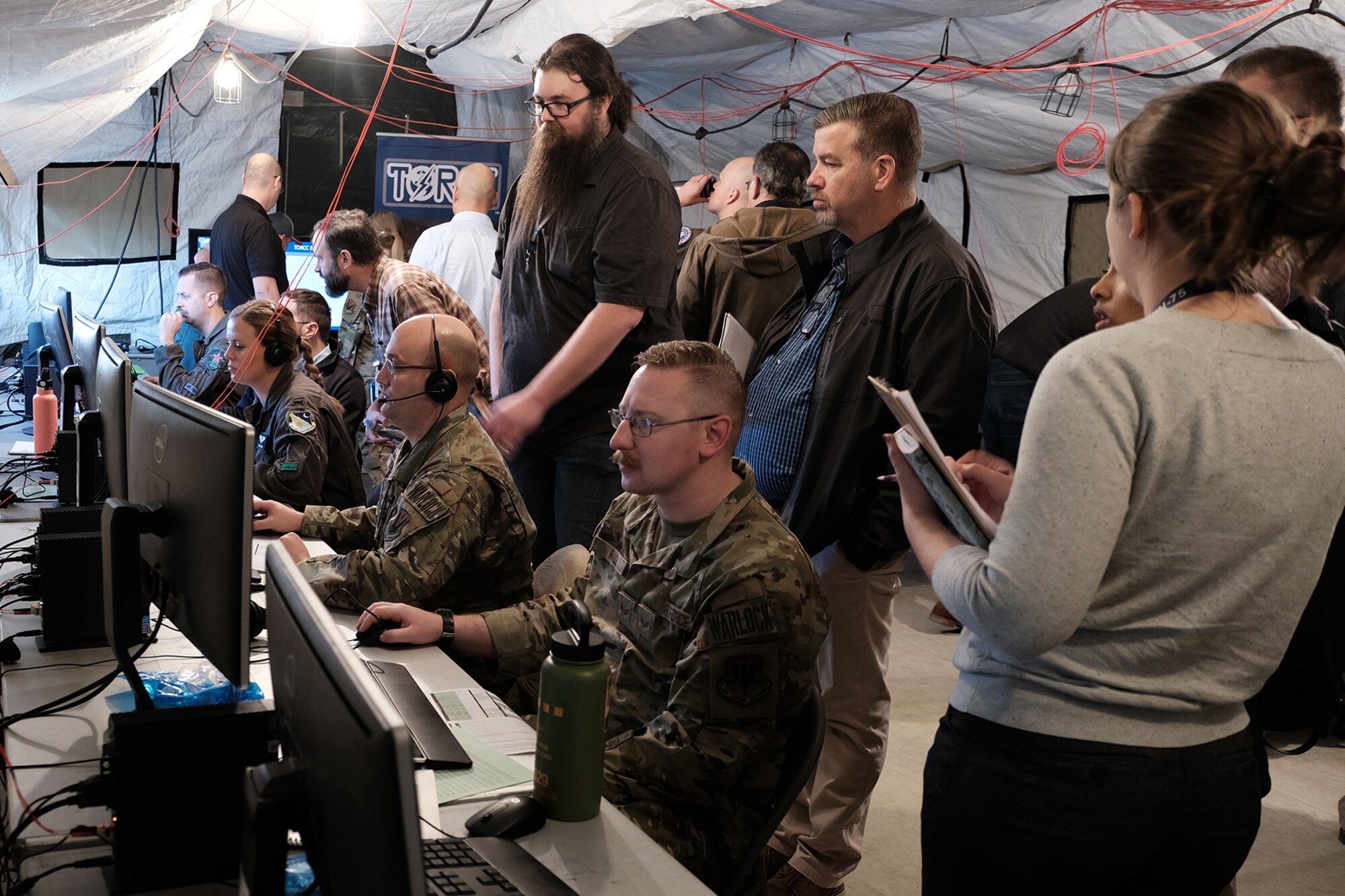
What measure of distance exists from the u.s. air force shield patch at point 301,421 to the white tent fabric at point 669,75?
4.03 feet

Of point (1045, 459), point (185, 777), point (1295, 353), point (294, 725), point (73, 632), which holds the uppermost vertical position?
point (1295, 353)

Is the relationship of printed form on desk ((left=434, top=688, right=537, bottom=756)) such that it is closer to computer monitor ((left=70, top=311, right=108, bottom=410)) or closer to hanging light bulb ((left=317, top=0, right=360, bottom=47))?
computer monitor ((left=70, top=311, right=108, bottom=410))

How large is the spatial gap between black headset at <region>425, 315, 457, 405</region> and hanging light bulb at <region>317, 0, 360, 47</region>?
106 inches

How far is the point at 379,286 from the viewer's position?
13.3 feet

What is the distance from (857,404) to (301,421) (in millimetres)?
1802

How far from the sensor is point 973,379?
2.31 meters

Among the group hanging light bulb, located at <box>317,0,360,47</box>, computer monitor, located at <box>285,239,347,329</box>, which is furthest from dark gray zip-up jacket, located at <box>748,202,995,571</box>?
computer monitor, located at <box>285,239,347,329</box>

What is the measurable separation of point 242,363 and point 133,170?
12.9 feet


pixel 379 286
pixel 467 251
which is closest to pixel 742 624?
pixel 379 286

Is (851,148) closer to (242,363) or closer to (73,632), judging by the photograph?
(73,632)

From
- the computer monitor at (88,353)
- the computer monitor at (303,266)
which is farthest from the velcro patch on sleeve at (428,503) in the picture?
the computer monitor at (303,266)

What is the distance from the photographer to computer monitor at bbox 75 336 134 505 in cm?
204

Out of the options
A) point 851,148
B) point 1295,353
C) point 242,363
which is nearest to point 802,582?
point 1295,353

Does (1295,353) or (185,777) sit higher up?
(1295,353)
